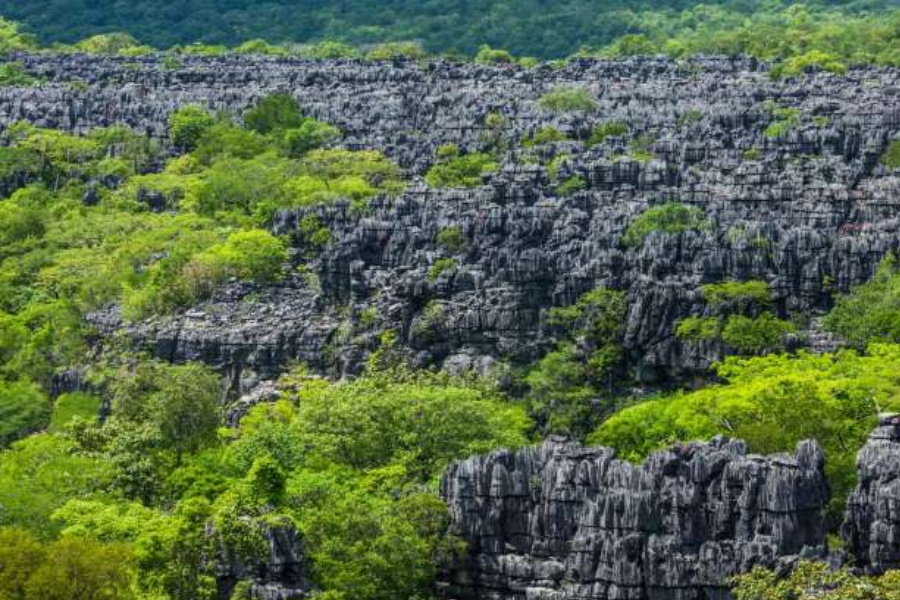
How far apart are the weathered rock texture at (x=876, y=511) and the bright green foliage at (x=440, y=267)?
29.3 meters

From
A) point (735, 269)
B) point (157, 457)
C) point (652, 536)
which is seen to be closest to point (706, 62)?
point (735, 269)

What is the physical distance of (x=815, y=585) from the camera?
42750 millimetres

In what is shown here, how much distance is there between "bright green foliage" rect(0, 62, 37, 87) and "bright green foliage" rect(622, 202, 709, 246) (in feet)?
194

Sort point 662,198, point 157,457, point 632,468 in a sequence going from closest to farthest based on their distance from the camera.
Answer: point 632,468 < point 157,457 < point 662,198

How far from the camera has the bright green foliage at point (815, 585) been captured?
41.3 meters

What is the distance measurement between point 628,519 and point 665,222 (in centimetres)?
3248

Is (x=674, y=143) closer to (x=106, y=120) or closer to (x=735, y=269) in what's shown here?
(x=735, y=269)

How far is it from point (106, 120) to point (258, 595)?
7434 centimetres

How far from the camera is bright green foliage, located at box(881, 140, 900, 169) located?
89.5m

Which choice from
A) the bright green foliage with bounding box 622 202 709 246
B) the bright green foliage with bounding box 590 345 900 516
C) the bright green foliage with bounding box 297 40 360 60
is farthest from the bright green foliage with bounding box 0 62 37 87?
the bright green foliage with bounding box 590 345 900 516

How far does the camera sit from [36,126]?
380ft

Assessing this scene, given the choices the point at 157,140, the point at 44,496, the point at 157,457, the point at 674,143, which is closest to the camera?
the point at 44,496

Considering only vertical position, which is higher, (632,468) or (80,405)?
(632,468)

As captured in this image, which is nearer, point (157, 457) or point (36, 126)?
point (157, 457)
